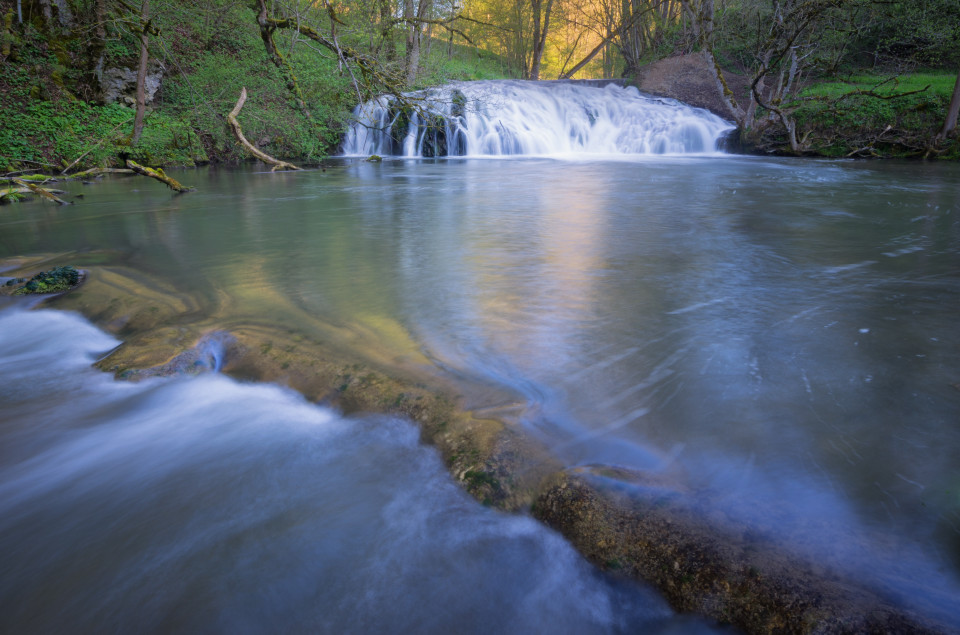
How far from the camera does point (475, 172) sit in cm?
1267

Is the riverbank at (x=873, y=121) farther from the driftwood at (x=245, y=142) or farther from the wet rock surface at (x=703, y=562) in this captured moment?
the wet rock surface at (x=703, y=562)

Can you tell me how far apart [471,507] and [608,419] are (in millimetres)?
671

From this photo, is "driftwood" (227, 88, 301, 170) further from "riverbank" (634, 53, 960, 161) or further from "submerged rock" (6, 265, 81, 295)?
"riverbank" (634, 53, 960, 161)

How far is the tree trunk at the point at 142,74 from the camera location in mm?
10828

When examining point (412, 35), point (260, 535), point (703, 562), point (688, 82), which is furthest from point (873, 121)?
point (260, 535)

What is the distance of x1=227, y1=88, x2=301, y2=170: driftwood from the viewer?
11133 mm

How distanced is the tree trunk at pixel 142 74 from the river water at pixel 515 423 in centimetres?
894

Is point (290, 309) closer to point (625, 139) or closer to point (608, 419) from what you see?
point (608, 419)

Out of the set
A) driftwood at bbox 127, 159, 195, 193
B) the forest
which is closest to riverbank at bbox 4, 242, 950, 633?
driftwood at bbox 127, 159, 195, 193

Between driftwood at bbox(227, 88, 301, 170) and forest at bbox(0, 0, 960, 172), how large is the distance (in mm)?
1229

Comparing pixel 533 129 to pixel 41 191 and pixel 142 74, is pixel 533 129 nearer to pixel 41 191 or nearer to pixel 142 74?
pixel 142 74

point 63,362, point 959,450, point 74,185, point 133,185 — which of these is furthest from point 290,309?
point 74,185

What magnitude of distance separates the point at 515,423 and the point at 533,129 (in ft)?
58.2

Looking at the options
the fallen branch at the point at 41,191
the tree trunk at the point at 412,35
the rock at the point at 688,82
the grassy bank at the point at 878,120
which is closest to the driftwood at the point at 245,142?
the fallen branch at the point at 41,191
